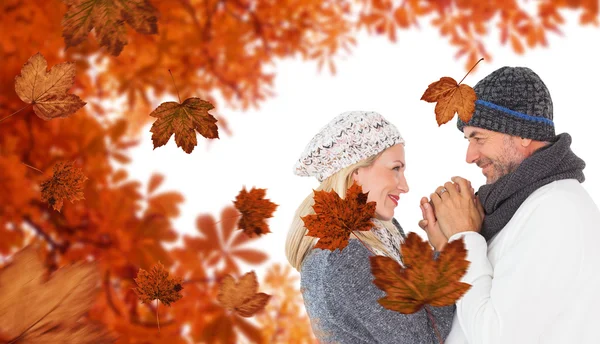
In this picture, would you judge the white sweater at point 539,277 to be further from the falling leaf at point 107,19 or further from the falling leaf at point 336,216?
the falling leaf at point 107,19

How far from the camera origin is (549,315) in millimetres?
1187

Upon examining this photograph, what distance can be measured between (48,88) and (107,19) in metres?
0.22

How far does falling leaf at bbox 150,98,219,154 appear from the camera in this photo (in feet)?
3.34

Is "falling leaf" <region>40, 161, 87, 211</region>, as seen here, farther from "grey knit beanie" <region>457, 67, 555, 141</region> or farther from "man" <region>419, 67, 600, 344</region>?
"grey knit beanie" <region>457, 67, 555, 141</region>

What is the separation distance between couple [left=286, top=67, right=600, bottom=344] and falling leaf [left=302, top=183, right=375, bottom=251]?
386mm

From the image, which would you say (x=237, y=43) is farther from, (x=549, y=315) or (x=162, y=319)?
(x=549, y=315)

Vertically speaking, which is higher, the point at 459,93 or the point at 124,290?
the point at 124,290

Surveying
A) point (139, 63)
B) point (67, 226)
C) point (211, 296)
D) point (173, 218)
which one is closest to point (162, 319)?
point (211, 296)

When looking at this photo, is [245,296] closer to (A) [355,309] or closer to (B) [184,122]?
(A) [355,309]

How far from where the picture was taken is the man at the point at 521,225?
115cm

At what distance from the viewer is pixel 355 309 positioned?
129 cm

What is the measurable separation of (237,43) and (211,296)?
3.13 feet

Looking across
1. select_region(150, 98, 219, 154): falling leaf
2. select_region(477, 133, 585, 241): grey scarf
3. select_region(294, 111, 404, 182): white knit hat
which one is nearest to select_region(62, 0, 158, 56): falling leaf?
select_region(150, 98, 219, 154): falling leaf

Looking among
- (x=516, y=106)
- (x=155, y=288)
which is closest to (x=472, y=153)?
(x=516, y=106)
